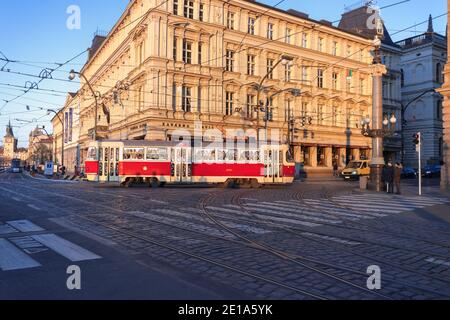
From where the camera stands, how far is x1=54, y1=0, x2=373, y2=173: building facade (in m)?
37.1

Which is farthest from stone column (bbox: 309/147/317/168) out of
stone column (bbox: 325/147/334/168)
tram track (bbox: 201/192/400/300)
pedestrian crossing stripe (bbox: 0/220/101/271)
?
pedestrian crossing stripe (bbox: 0/220/101/271)

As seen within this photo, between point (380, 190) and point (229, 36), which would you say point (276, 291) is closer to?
point (380, 190)

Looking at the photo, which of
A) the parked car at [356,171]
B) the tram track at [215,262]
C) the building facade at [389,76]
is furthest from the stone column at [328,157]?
the tram track at [215,262]

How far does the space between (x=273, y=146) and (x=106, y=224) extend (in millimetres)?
18135

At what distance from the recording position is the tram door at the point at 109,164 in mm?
25781

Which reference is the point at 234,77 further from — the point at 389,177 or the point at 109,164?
the point at 389,177

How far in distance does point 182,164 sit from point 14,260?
19943 mm

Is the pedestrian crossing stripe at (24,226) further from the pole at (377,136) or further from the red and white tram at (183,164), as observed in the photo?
the pole at (377,136)

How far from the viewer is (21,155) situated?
191000 mm

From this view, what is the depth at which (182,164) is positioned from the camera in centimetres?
2656

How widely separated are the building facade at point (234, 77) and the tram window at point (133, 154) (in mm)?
10397

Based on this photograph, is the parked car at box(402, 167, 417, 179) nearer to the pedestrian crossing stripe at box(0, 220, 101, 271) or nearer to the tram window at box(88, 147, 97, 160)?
the tram window at box(88, 147, 97, 160)

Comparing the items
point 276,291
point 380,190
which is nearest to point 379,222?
point 276,291

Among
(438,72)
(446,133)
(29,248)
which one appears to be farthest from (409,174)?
(29,248)
